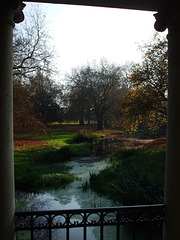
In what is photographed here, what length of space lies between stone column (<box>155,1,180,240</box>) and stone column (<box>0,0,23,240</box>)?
6.28 feet

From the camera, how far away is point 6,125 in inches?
85.0

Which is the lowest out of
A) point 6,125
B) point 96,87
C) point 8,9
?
point 6,125

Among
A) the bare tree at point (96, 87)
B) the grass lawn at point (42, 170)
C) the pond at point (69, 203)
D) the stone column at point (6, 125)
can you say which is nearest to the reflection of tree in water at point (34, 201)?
the pond at point (69, 203)

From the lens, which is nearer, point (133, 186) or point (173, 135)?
point (173, 135)

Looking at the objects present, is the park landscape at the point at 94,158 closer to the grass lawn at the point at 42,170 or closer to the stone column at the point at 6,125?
the grass lawn at the point at 42,170

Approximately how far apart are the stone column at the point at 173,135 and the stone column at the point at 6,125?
191 centimetres

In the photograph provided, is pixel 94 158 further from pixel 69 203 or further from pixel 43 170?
pixel 69 203

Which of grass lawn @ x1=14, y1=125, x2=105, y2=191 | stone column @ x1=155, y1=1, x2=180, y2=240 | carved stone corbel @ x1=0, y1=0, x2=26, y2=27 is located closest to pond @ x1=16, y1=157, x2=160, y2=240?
grass lawn @ x1=14, y1=125, x2=105, y2=191

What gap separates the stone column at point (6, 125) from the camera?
2119mm

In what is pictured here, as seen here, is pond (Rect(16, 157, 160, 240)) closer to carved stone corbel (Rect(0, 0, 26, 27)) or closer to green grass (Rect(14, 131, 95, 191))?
green grass (Rect(14, 131, 95, 191))

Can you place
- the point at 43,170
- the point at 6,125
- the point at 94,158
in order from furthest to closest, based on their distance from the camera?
the point at 94,158 < the point at 43,170 < the point at 6,125

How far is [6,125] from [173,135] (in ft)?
6.57

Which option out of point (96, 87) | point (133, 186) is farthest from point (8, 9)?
point (96, 87)

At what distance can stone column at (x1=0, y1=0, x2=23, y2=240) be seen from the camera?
83.4 inches
